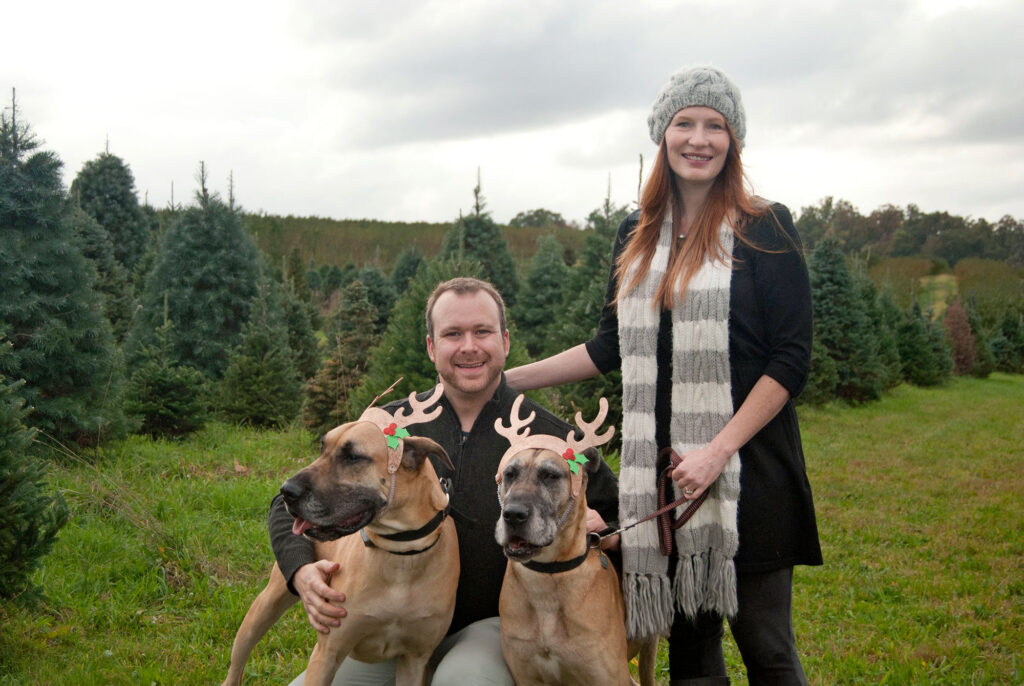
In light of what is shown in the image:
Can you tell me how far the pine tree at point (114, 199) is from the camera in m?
17.4

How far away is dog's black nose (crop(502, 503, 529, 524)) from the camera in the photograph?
2.32m

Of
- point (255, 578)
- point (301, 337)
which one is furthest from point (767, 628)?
point (301, 337)

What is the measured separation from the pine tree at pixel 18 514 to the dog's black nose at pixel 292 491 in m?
2.00

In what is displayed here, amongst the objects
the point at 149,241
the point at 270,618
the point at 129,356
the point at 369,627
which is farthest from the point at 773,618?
the point at 149,241

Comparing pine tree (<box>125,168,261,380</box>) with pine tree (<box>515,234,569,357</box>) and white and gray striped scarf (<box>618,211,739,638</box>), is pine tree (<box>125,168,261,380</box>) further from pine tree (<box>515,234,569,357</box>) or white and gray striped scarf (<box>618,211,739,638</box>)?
white and gray striped scarf (<box>618,211,739,638</box>)

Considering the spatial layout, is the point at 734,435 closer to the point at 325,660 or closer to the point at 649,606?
the point at 649,606

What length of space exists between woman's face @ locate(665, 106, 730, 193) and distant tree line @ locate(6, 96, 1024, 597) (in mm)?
3330

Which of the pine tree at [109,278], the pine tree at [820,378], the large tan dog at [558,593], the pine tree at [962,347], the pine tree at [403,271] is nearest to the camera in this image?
the large tan dog at [558,593]

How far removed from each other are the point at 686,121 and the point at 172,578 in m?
4.09

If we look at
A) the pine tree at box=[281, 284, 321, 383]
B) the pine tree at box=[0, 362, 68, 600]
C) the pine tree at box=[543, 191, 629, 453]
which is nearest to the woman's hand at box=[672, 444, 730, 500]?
the pine tree at box=[0, 362, 68, 600]

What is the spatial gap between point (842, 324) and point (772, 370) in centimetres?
1447

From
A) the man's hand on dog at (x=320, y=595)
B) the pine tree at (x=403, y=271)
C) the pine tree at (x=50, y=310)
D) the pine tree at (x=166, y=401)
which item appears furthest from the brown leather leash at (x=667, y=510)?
the pine tree at (x=403, y=271)

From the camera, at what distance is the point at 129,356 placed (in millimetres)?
9781

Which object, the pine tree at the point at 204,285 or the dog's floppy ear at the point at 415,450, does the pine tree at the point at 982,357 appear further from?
the dog's floppy ear at the point at 415,450
